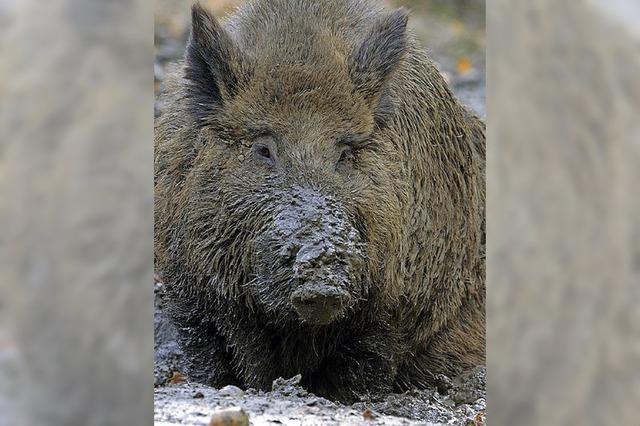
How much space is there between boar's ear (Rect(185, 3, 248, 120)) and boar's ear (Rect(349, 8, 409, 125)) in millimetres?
496

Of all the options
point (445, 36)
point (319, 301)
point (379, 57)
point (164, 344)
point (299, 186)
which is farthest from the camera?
point (445, 36)

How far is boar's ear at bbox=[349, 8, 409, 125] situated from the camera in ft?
13.0

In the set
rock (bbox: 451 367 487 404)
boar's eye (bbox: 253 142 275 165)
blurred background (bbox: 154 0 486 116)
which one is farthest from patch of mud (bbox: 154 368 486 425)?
blurred background (bbox: 154 0 486 116)

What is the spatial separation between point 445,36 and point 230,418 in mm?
5567

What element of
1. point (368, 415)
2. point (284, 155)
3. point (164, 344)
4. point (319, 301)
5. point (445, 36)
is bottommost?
point (368, 415)

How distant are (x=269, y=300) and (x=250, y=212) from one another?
1.22 ft

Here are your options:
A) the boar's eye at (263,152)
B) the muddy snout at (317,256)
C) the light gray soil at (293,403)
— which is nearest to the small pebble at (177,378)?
the light gray soil at (293,403)

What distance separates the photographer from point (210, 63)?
12.6 feet

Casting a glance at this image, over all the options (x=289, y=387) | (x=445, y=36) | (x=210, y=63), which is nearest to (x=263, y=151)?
(x=210, y=63)

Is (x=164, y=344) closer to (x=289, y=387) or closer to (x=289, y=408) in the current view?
(x=289, y=387)

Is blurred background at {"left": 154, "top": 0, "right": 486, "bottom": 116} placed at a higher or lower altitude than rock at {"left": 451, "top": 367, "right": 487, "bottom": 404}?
higher

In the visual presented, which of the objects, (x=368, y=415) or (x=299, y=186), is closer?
(x=368, y=415)

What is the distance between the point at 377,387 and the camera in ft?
14.2

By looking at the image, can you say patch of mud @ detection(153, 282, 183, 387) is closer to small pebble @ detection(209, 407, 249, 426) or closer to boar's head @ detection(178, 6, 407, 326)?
boar's head @ detection(178, 6, 407, 326)
